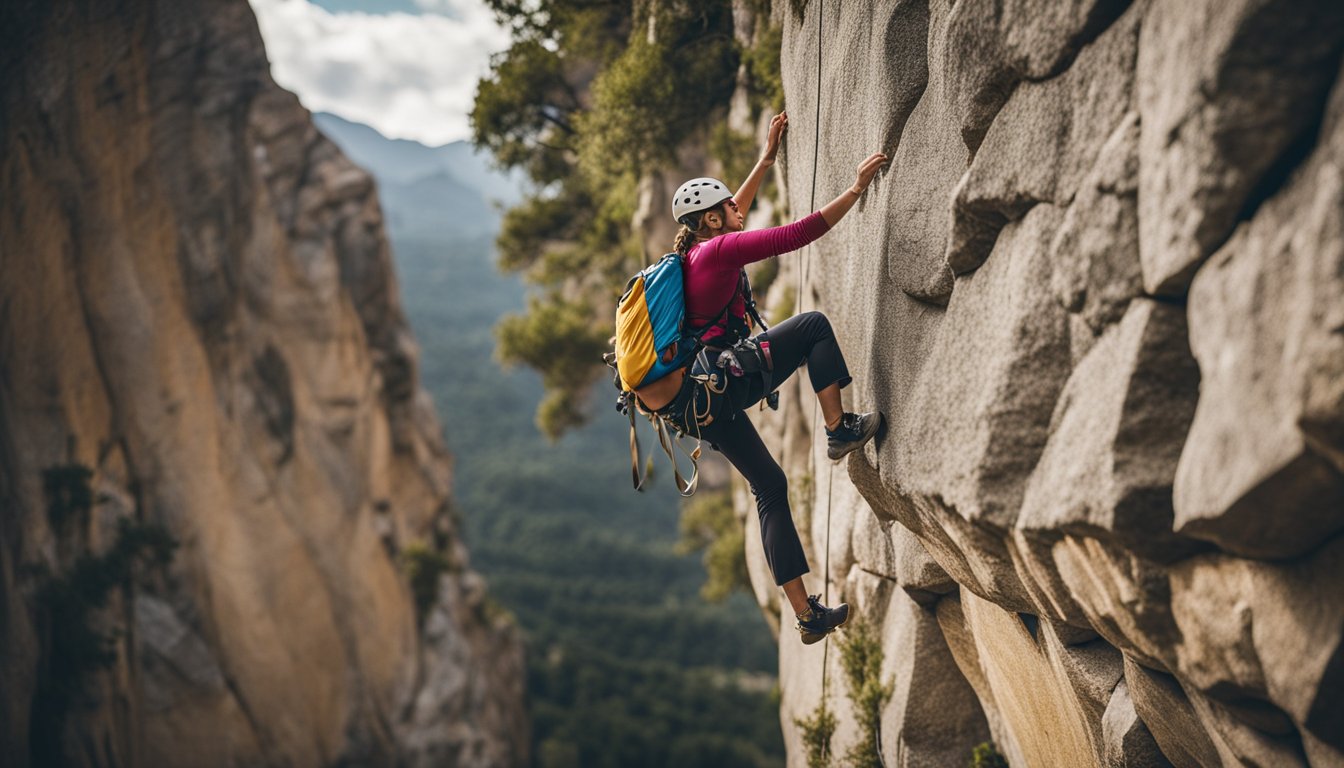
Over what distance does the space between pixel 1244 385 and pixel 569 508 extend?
108 m

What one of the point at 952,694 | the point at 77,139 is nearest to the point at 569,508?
the point at 77,139

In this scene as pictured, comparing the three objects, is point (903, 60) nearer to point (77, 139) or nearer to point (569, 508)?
point (77, 139)

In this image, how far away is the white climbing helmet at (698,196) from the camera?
6391 mm

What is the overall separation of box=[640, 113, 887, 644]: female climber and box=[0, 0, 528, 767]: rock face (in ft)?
45.3

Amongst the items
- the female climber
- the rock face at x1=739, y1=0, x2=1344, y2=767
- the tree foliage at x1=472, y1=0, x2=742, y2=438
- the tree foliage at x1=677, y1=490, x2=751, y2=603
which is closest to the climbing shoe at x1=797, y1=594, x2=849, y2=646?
the female climber

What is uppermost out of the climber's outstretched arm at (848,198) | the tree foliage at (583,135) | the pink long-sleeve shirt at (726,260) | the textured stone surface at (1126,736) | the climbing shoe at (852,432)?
the tree foliage at (583,135)

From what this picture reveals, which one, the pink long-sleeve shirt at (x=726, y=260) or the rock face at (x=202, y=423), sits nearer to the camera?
the pink long-sleeve shirt at (x=726, y=260)

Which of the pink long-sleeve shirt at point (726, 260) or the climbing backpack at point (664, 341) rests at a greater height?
the pink long-sleeve shirt at point (726, 260)

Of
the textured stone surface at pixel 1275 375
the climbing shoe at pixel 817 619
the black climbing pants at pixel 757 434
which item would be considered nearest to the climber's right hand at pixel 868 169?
the black climbing pants at pixel 757 434

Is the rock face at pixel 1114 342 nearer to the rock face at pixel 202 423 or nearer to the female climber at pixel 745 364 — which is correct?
the female climber at pixel 745 364

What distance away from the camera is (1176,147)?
3744 mm

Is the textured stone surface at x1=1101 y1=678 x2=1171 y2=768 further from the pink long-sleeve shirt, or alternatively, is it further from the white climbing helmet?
the white climbing helmet

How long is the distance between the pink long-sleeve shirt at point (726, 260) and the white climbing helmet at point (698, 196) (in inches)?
10.8

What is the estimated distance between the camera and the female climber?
6.29 meters
